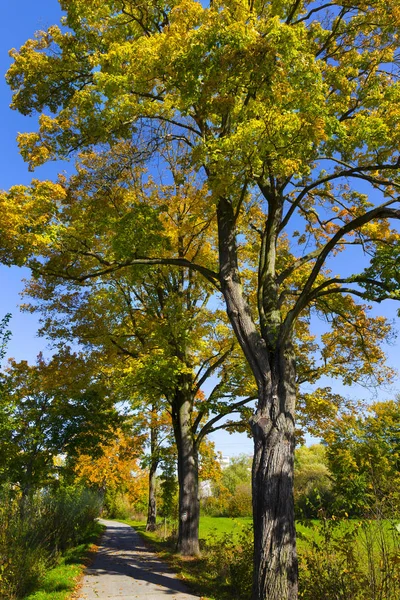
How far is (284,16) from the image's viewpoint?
29.4 ft

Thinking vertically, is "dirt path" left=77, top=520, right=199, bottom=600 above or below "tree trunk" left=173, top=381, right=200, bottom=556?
below


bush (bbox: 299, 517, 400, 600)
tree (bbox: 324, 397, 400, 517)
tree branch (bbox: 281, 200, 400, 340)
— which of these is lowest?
bush (bbox: 299, 517, 400, 600)

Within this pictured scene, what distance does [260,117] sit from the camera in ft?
20.6

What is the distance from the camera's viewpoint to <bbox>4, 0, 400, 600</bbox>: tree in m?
6.04

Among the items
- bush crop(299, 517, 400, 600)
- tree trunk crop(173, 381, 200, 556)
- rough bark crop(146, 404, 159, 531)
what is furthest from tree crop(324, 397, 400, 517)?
rough bark crop(146, 404, 159, 531)

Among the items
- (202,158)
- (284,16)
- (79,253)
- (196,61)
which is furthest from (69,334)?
(284,16)

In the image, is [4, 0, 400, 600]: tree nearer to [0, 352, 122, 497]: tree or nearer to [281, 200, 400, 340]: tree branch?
[281, 200, 400, 340]: tree branch

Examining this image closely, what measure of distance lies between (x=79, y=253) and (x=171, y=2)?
17.2 feet

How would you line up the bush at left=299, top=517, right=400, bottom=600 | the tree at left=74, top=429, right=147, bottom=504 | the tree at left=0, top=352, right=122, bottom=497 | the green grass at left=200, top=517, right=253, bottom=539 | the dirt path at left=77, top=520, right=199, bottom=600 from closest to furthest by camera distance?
the bush at left=299, top=517, right=400, bottom=600, the dirt path at left=77, top=520, right=199, bottom=600, the green grass at left=200, top=517, right=253, bottom=539, the tree at left=0, top=352, right=122, bottom=497, the tree at left=74, top=429, right=147, bottom=504

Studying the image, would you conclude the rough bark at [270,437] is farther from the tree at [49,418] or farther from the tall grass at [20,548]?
the tree at [49,418]

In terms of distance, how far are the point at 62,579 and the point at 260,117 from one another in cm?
917

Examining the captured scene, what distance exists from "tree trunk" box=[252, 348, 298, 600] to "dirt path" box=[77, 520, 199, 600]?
271 cm

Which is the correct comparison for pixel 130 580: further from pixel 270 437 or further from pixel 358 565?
pixel 358 565

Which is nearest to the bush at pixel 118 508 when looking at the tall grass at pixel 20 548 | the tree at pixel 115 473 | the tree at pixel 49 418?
the tree at pixel 115 473
